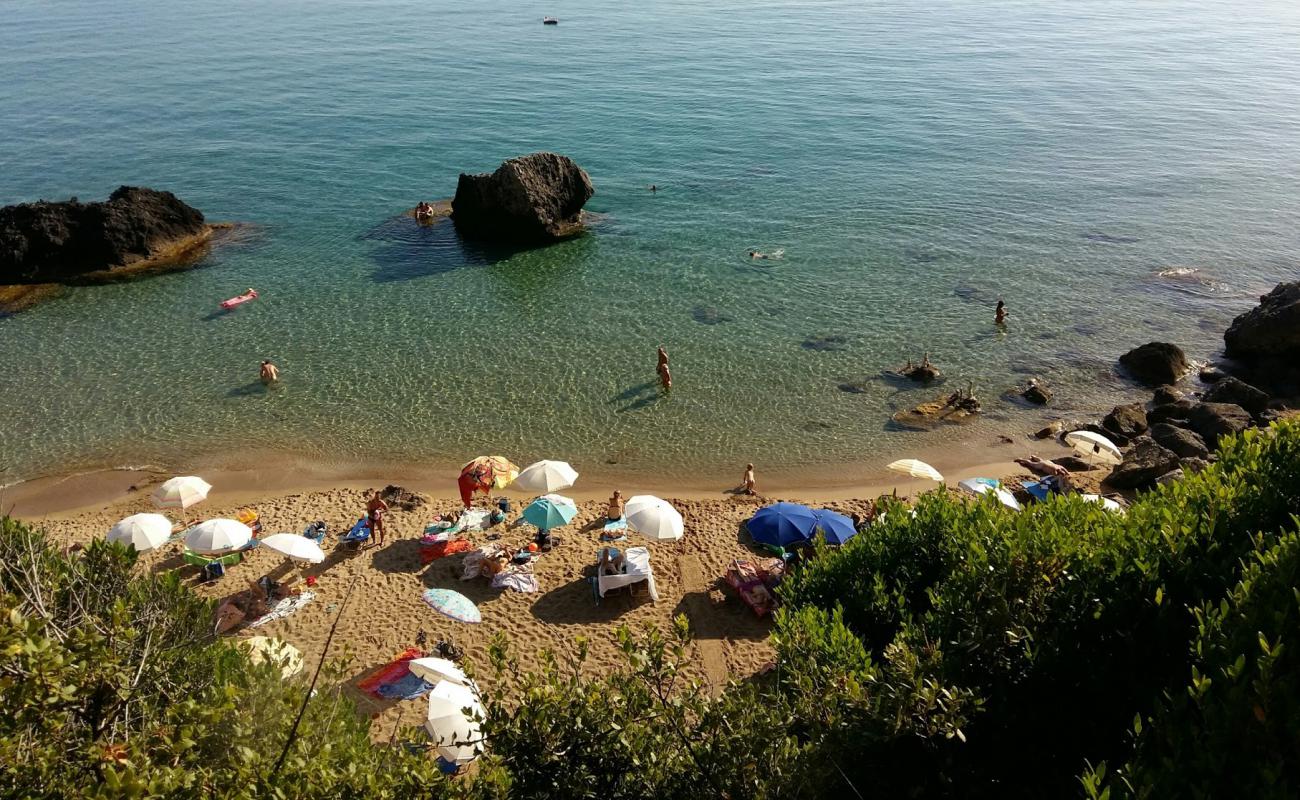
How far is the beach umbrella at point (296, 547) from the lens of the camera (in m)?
18.6

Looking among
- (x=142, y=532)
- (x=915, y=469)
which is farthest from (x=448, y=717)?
(x=915, y=469)

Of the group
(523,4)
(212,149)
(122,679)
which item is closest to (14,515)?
(122,679)

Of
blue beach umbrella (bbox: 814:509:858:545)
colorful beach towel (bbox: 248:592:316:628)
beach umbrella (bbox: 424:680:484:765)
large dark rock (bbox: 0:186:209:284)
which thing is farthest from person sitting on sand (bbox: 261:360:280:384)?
blue beach umbrella (bbox: 814:509:858:545)

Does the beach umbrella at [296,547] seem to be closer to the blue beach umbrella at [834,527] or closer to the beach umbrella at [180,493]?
the beach umbrella at [180,493]

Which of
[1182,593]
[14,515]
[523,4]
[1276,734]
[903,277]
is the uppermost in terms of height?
[523,4]

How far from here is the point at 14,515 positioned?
22.8 metres

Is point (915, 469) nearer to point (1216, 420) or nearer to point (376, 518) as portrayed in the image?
point (1216, 420)

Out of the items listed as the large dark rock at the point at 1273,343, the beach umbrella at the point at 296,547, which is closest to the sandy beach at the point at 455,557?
the beach umbrella at the point at 296,547

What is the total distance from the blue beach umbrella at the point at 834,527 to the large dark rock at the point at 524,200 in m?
26.0

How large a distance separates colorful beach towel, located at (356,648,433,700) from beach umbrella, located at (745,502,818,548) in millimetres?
8408

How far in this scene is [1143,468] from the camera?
2297 centimetres

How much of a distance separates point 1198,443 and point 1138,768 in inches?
835

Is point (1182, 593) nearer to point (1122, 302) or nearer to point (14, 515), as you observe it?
point (14, 515)

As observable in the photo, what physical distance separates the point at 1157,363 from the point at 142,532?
108 feet
